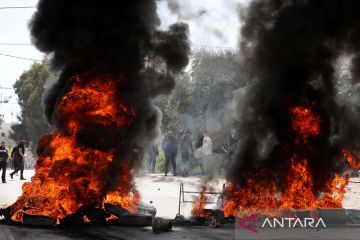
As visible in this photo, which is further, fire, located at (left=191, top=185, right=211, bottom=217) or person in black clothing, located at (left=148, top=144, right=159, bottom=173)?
person in black clothing, located at (left=148, top=144, right=159, bottom=173)

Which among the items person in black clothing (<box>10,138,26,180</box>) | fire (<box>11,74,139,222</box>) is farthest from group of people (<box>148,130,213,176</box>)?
fire (<box>11,74,139,222</box>)

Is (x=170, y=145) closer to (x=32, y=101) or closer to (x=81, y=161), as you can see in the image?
(x=81, y=161)

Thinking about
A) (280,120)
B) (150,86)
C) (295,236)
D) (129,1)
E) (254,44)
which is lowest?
(295,236)

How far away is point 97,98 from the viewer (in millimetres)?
12570

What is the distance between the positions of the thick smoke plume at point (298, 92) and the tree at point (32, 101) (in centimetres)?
4360

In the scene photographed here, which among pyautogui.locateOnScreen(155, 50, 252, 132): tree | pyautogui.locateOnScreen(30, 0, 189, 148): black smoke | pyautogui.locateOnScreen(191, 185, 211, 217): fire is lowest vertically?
pyautogui.locateOnScreen(191, 185, 211, 217): fire

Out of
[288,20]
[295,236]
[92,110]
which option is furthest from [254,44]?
[295,236]

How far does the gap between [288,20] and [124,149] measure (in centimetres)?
470

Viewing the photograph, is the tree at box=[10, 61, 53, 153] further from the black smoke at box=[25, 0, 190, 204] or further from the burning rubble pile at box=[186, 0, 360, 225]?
the burning rubble pile at box=[186, 0, 360, 225]

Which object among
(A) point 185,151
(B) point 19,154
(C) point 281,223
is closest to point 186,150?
(A) point 185,151

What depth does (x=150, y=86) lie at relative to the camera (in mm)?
14148

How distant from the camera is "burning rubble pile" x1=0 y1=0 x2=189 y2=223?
→ 11555 mm

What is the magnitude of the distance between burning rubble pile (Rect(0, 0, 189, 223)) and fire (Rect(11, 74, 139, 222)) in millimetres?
21

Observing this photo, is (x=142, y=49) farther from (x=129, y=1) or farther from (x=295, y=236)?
(x=295, y=236)
